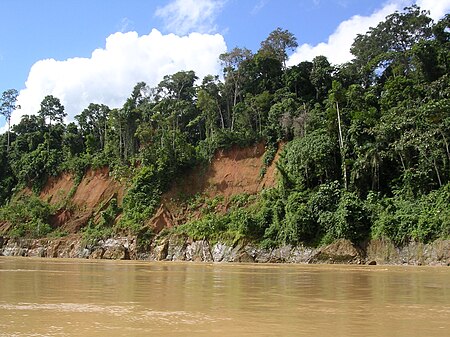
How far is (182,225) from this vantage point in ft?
131

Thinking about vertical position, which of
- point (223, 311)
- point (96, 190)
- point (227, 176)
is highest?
point (227, 176)

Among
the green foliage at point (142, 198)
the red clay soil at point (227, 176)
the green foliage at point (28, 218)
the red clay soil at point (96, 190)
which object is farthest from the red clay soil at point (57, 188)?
the red clay soil at point (227, 176)

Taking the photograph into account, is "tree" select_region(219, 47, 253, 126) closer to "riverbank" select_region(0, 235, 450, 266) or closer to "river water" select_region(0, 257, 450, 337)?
"riverbank" select_region(0, 235, 450, 266)

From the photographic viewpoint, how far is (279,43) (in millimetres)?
56469

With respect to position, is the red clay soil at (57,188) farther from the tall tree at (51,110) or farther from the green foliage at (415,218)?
the green foliage at (415,218)

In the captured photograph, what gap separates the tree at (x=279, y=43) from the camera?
5611 centimetres

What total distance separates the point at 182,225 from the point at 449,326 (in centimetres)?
3455

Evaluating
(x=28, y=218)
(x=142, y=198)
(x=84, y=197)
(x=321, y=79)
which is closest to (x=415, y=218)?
(x=321, y=79)

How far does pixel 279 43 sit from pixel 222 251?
31.4 meters

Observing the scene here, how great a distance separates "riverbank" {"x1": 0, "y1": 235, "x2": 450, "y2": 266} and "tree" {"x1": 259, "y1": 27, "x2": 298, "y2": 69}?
28.1 m

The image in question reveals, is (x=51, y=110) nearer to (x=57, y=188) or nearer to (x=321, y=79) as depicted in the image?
(x=57, y=188)

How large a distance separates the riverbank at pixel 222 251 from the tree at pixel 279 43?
28.1 metres

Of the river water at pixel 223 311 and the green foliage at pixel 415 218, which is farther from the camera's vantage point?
the green foliage at pixel 415 218

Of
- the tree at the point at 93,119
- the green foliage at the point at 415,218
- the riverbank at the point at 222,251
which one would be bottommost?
the riverbank at the point at 222,251
